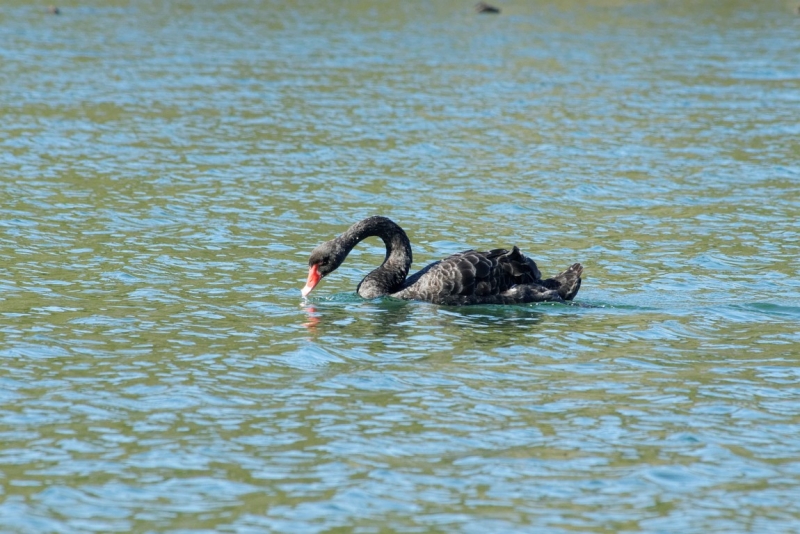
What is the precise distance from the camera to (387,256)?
15.0 meters

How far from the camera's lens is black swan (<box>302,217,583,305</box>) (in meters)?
14.0

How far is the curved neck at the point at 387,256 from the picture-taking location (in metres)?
14.7

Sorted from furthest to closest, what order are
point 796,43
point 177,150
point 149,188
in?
point 796,43, point 177,150, point 149,188

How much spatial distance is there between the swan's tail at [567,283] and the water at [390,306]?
0.17 meters

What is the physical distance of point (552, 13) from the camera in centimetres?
5078

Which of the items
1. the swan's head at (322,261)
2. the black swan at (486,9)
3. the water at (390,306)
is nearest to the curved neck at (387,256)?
the swan's head at (322,261)

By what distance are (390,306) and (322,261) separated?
3.16 ft

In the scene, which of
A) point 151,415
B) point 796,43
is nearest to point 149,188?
point 151,415

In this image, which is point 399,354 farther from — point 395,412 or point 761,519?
point 761,519

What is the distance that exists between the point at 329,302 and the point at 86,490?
627 centimetres

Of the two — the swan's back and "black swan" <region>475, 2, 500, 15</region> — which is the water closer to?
the swan's back

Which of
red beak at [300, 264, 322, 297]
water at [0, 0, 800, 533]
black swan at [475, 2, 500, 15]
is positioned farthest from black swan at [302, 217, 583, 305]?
black swan at [475, 2, 500, 15]

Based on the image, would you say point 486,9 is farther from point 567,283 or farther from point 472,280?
point 472,280

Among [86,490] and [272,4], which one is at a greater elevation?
[272,4]
